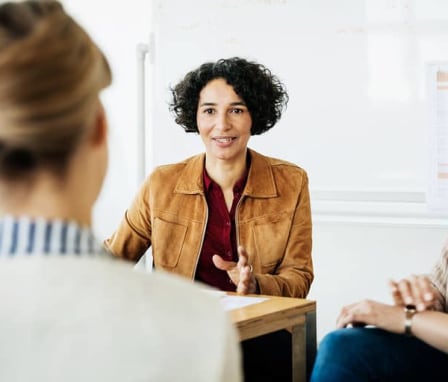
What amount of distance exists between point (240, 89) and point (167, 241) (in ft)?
1.91

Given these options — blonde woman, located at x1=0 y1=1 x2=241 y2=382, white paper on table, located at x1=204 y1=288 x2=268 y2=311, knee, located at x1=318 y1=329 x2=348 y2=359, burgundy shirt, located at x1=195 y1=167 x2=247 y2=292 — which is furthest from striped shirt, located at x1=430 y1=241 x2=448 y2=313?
blonde woman, located at x1=0 y1=1 x2=241 y2=382

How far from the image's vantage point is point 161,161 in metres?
4.13

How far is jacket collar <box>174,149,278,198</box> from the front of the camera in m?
2.76

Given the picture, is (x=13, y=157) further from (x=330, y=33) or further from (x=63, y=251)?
(x=330, y=33)

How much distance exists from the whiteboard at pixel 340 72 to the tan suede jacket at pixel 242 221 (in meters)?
0.96

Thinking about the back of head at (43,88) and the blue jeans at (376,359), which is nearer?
the back of head at (43,88)

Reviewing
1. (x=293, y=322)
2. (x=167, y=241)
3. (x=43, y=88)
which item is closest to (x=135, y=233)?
(x=167, y=241)

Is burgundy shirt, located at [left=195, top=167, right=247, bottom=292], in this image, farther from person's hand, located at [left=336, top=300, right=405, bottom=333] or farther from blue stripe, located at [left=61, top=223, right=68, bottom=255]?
blue stripe, located at [left=61, top=223, right=68, bottom=255]

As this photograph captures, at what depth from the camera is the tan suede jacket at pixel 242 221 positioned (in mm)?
2674

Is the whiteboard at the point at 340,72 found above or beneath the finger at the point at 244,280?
A: above

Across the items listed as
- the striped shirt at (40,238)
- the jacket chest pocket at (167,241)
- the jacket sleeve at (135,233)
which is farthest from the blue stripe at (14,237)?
the jacket sleeve at (135,233)

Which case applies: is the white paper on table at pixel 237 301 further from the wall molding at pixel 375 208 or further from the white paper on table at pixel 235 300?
the wall molding at pixel 375 208

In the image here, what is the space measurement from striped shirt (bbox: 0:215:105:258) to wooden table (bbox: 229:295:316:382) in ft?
3.45

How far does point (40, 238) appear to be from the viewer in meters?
0.93
